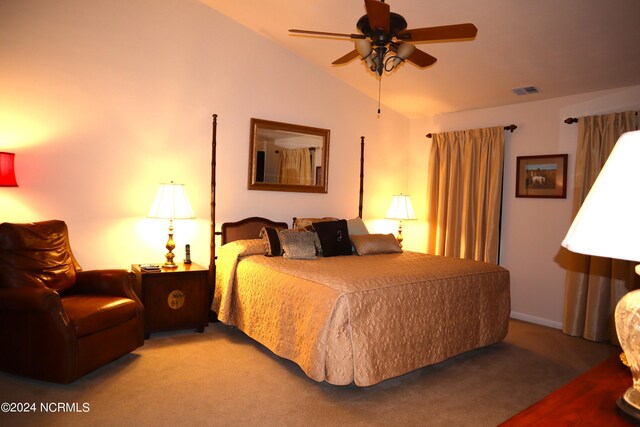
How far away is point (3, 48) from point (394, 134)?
4332 millimetres

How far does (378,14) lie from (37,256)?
2863 millimetres

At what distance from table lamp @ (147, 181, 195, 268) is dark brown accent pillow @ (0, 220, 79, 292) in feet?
2.37

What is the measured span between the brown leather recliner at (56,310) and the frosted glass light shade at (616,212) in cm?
279

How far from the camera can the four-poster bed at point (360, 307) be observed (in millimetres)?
2541

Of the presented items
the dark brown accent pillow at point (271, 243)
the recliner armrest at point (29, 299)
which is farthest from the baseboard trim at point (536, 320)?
the recliner armrest at point (29, 299)

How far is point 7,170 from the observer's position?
2.99 m

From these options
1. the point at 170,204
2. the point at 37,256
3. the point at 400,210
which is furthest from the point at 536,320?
the point at 37,256

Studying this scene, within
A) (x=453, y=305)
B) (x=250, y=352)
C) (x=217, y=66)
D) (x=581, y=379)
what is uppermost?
(x=217, y=66)

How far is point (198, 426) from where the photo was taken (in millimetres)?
2209

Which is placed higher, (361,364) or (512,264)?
(512,264)

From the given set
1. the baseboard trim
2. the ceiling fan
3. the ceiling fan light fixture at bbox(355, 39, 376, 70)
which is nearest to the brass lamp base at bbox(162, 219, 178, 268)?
the ceiling fan

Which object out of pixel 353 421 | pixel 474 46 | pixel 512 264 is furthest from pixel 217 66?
pixel 512 264

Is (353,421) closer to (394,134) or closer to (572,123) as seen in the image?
(572,123)
